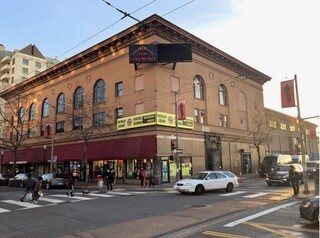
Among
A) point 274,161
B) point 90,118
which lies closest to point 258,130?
point 274,161

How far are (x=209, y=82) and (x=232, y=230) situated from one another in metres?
30.2

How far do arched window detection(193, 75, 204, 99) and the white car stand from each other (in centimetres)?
1676

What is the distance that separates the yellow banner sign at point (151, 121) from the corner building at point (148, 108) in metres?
0.10

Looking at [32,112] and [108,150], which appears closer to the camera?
[108,150]

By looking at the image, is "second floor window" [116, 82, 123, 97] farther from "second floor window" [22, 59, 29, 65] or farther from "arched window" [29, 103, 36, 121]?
"second floor window" [22, 59, 29, 65]

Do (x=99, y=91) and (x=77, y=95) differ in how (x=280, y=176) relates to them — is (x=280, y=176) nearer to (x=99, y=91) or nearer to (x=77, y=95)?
(x=99, y=91)

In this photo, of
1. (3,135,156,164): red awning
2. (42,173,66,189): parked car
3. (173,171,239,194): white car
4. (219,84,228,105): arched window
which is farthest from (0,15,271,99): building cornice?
(42,173,66,189): parked car

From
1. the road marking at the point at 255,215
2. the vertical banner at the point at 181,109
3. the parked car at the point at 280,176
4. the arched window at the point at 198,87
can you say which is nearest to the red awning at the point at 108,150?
the vertical banner at the point at 181,109

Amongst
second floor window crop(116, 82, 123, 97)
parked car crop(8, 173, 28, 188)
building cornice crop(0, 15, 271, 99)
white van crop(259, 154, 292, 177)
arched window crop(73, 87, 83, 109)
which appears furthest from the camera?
arched window crop(73, 87, 83, 109)

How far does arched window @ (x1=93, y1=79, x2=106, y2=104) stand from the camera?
37.0 meters

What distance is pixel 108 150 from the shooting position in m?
33.6

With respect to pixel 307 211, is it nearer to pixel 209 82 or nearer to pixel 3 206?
pixel 3 206

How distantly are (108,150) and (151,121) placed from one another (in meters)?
7.02

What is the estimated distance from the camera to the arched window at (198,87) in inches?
1426
